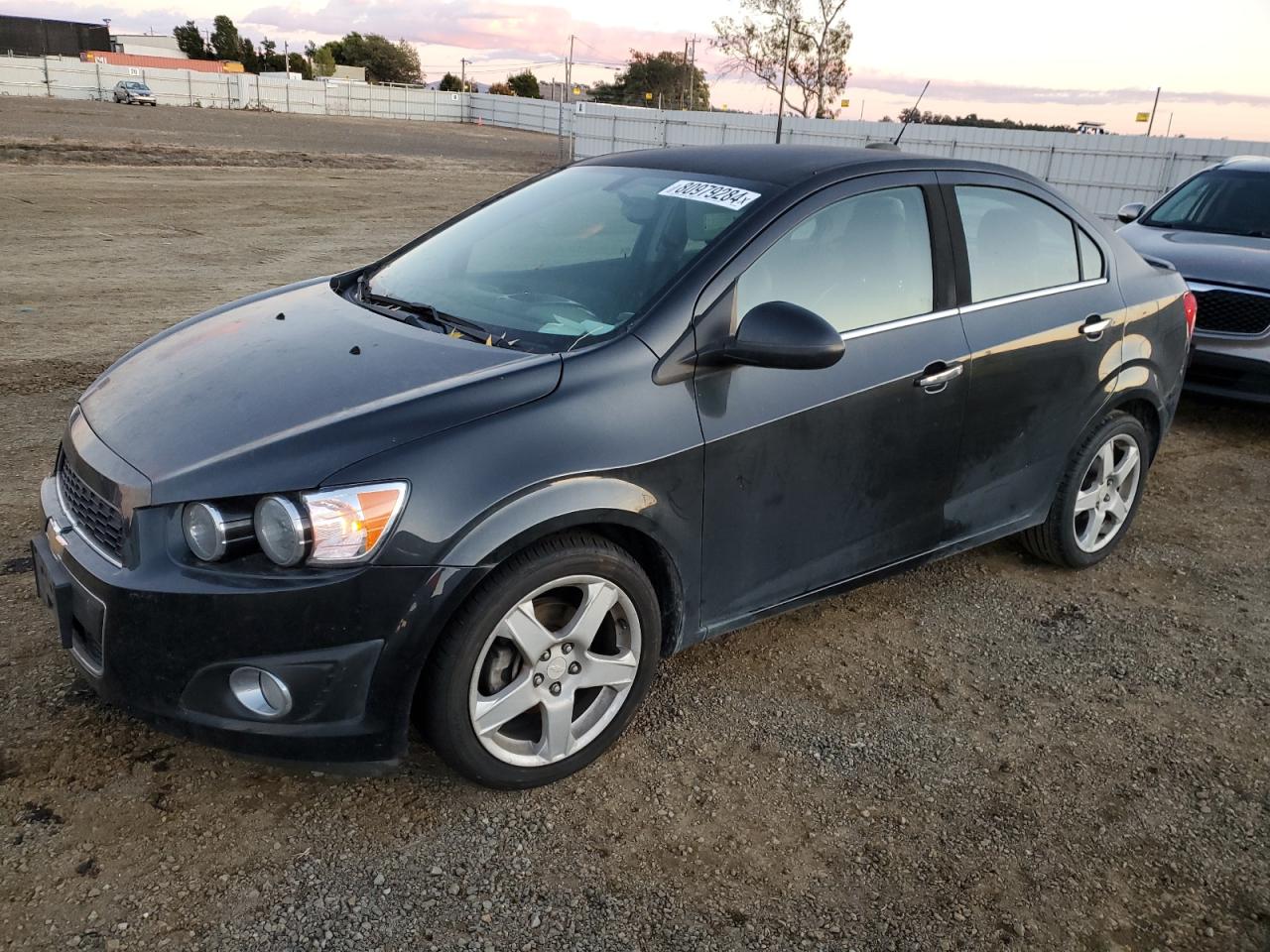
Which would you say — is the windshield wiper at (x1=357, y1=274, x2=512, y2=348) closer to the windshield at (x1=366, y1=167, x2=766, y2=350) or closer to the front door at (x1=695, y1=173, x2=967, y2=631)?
the windshield at (x1=366, y1=167, x2=766, y2=350)

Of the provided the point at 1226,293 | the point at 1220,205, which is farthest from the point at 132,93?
the point at 1226,293

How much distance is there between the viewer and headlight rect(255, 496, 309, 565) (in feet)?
7.78

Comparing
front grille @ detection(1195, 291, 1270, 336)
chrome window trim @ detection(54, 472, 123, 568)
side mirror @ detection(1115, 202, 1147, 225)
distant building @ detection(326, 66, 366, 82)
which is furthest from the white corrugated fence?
distant building @ detection(326, 66, 366, 82)

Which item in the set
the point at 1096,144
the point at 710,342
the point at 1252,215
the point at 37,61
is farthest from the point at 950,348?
the point at 37,61

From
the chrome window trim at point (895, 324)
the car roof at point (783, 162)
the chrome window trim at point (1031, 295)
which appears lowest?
the chrome window trim at point (895, 324)

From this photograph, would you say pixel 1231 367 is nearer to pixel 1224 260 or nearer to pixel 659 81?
pixel 1224 260

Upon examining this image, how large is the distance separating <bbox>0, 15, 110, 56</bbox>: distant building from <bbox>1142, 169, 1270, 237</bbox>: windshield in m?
95.5

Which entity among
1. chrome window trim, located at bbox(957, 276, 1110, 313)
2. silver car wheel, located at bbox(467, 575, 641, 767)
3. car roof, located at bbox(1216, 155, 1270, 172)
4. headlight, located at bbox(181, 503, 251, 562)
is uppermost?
car roof, located at bbox(1216, 155, 1270, 172)

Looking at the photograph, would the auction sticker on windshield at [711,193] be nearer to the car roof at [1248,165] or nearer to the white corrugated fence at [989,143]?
the white corrugated fence at [989,143]

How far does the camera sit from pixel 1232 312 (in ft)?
21.4

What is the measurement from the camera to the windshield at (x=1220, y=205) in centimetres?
745

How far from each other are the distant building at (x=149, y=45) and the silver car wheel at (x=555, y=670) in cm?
11293

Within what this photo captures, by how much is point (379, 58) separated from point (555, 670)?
113 metres

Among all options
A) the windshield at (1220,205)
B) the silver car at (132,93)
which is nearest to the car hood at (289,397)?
the windshield at (1220,205)
